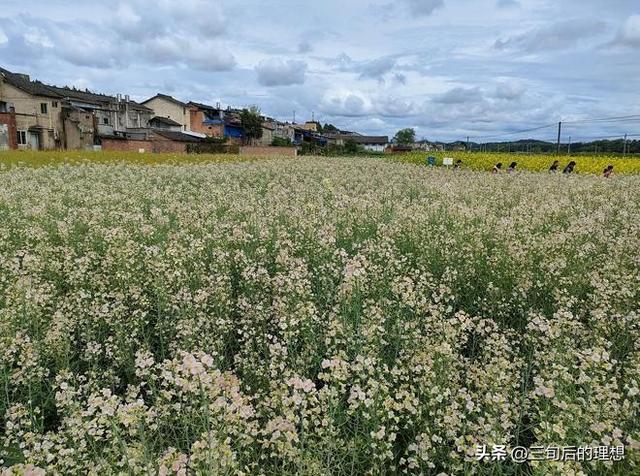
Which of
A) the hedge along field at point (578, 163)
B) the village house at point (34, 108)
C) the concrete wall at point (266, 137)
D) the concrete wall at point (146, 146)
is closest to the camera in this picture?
the hedge along field at point (578, 163)

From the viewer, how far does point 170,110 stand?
338 feet

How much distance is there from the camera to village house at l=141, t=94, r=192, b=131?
102500 millimetres

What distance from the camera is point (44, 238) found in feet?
27.1

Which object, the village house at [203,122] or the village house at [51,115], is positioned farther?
the village house at [203,122]

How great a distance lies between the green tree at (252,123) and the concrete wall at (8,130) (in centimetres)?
4974

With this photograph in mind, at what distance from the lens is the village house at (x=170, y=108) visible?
102500 millimetres

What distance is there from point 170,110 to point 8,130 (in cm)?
4696

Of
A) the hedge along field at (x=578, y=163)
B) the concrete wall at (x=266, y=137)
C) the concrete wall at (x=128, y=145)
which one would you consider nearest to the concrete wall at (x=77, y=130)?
the concrete wall at (x=128, y=145)

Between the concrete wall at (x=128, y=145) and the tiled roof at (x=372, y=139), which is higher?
the tiled roof at (x=372, y=139)

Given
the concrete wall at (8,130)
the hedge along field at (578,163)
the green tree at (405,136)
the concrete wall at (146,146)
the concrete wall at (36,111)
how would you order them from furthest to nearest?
1. the green tree at (405,136)
2. the concrete wall at (36,111)
3. the concrete wall at (146,146)
4. the concrete wall at (8,130)
5. the hedge along field at (578,163)

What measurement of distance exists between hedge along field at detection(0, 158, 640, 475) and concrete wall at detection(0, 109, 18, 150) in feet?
195

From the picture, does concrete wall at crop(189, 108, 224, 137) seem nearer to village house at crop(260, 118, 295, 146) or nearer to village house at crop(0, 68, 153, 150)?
village house at crop(260, 118, 295, 146)

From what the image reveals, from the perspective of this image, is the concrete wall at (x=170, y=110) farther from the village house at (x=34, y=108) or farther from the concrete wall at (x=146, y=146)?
the concrete wall at (x=146, y=146)

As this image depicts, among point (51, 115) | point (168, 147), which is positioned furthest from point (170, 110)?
point (168, 147)
